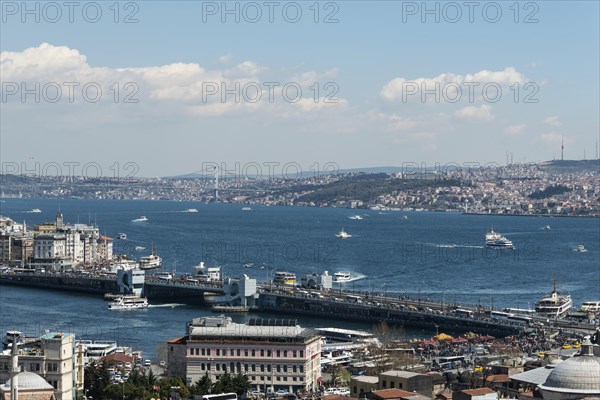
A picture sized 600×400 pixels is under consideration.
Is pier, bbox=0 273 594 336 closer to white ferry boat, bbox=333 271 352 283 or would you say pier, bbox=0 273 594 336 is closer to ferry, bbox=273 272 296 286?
ferry, bbox=273 272 296 286

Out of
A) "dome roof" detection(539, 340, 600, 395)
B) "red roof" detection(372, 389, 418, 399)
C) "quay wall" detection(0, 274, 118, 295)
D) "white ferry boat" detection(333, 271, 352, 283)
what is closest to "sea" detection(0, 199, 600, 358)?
"white ferry boat" detection(333, 271, 352, 283)

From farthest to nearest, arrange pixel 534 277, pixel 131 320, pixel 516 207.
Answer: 1. pixel 516 207
2. pixel 534 277
3. pixel 131 320

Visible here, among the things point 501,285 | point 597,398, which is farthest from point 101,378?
point 501,285

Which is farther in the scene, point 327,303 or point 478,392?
point 327,303

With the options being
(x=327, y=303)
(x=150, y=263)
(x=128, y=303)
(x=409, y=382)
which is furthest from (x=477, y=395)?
(x=150, y=263)

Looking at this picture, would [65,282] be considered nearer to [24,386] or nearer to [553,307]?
[553,307]

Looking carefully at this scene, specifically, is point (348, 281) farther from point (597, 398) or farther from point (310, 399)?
point (597, 398)
